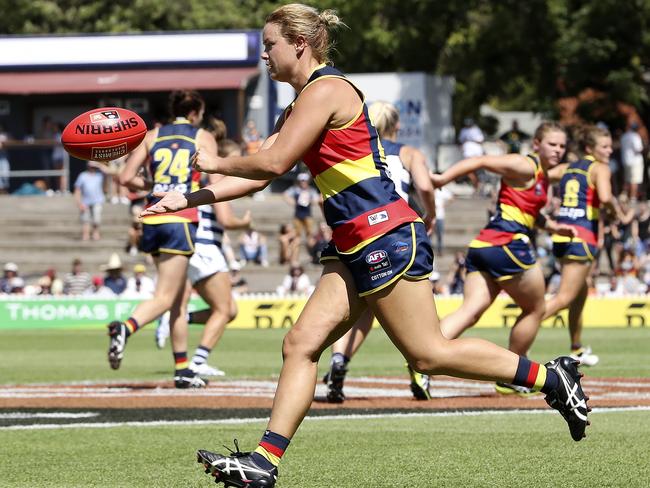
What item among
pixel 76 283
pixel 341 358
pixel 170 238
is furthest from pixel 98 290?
pixel 341 358

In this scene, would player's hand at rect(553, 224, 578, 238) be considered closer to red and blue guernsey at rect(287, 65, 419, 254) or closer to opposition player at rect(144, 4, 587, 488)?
opposition player at rect(144, 4, 587, 488)

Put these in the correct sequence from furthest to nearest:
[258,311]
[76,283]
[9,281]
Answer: [9,281] → [76,283] → [258,311]

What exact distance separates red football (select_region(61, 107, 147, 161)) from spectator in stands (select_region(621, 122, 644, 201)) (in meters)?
25.9

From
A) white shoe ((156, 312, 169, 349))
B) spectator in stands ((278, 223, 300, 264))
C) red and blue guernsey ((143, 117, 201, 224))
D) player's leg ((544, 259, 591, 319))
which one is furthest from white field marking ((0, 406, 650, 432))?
spectator in stands ((278, 223, 300, 264))

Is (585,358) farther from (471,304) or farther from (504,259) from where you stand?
(471,304)

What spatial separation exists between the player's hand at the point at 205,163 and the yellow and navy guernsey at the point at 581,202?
300 inches

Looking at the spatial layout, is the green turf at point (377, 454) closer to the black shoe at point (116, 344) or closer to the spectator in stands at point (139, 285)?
the black shoe at point (116, 344)

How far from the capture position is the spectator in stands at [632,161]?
31.8 m

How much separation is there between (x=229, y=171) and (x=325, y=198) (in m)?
0.48

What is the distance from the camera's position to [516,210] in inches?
435

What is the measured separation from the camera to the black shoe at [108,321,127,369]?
36.4ft

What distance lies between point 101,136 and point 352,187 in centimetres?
140

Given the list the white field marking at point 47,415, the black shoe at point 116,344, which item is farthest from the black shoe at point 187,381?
the white field marking at point 47,415

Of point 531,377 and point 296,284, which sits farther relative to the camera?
point 296,284
